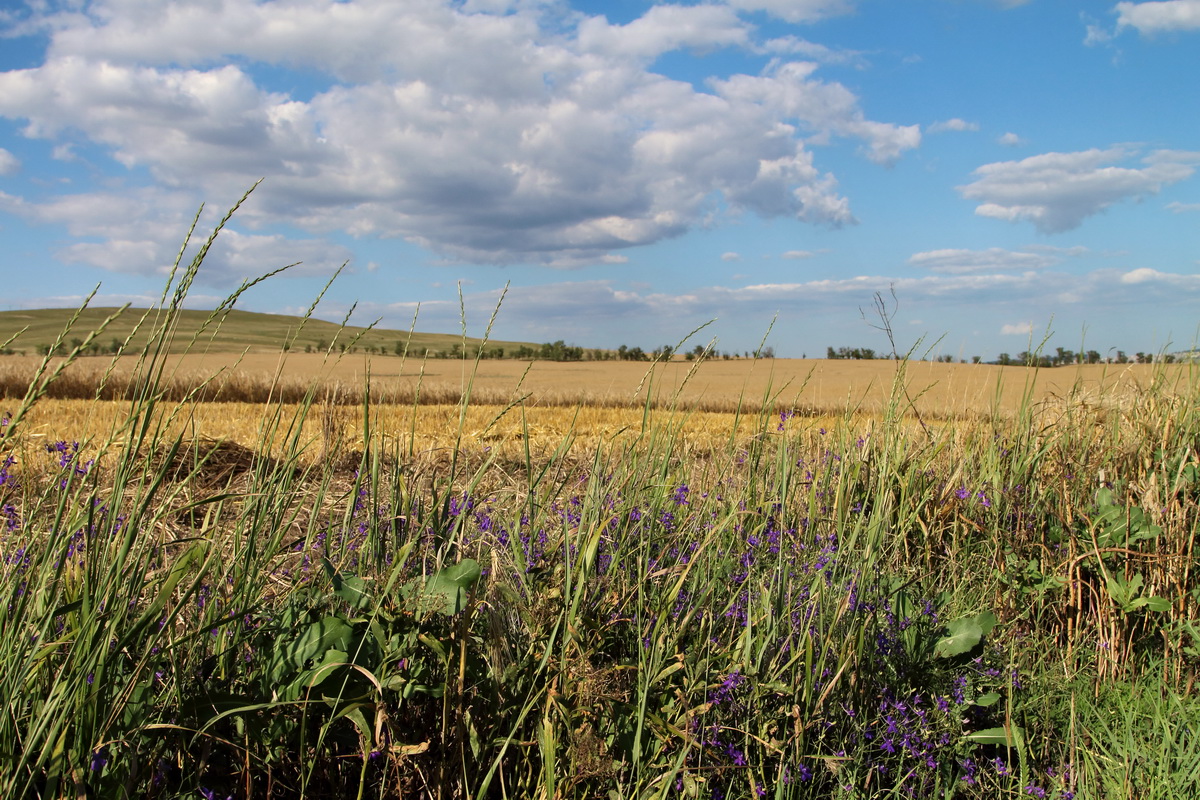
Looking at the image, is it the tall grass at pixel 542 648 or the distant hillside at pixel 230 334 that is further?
the distant hillside at pixel 230 334

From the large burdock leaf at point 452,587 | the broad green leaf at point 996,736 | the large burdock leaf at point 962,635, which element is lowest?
the broad green leaf at point 996,736

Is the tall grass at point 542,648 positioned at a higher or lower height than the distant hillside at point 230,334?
lower

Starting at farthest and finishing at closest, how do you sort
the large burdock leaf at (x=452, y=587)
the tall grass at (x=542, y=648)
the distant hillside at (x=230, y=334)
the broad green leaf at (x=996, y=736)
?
the distant hillside at (x=230, y=334) < the broad green leaf at (x=996, y=736) < the large burdock leaf at (x=452, y=587) < the tall grass at (x=542, y=648)

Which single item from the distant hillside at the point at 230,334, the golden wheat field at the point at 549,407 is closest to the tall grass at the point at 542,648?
the golden wheat field at the point at 549,407

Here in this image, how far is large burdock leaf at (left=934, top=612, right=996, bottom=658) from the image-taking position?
2340 mm

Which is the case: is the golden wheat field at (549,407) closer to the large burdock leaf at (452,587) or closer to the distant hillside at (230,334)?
the large burdock leaf at (452,587)

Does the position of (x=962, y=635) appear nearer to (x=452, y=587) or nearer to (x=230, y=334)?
(x=452, y=587)

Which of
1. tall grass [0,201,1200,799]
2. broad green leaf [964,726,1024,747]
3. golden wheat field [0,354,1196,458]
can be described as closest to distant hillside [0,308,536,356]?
golden wheat field [0,354,1196,458]

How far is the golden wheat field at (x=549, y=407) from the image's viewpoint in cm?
240

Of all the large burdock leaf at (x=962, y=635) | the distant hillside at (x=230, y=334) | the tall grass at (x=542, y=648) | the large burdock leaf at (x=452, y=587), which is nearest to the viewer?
the tall grass at (x=542, y=648)

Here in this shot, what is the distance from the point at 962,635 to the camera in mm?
2381

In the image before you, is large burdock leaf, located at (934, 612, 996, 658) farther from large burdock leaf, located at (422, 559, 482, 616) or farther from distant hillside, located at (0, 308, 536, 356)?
distant hillside, located at (0, 308, 536, 356)

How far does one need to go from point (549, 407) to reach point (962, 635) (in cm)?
990

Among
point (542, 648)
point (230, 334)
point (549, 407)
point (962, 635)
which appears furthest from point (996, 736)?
point (230, 334)
